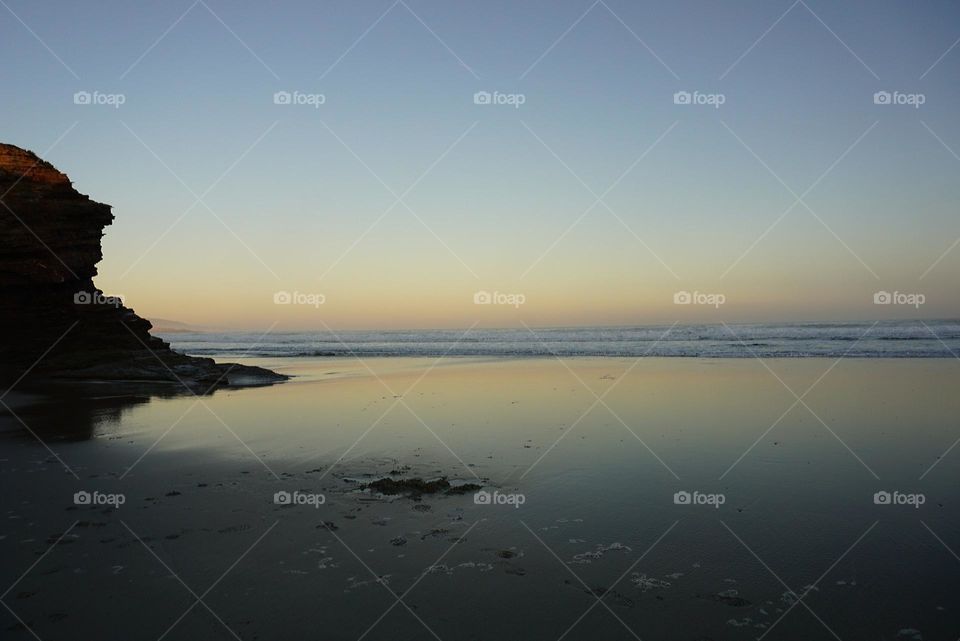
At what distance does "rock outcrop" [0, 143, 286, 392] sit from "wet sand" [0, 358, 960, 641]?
10.2m

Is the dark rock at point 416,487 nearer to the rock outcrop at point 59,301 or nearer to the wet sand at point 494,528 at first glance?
the wet sand at point 494,528

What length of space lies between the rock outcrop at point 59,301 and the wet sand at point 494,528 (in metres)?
10.2

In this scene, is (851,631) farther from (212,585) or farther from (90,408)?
(90,408)

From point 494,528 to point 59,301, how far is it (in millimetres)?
25630

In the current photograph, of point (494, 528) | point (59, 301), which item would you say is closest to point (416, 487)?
point (494, 528)

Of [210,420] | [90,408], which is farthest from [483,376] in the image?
[90,408]

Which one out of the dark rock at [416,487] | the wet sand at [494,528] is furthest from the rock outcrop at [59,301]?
the dark rock at [416,487]

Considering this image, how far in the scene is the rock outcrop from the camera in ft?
71.3

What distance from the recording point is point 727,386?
1638cm

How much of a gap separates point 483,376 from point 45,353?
18.6 m

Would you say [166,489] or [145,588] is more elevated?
[166,489]

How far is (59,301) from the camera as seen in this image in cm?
2375

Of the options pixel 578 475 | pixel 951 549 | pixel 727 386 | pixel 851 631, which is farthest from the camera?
pixel 727 386

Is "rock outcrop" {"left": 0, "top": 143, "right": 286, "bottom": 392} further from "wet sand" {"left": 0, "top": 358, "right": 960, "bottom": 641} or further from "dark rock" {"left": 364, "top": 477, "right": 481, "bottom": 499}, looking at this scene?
"dark rock" {"left": 364, "top": 477, "right": 481, "bottom": 499}
